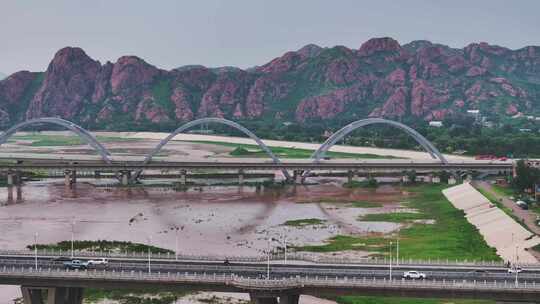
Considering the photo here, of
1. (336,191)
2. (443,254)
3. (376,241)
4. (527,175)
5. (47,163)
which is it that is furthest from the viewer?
(47,163)

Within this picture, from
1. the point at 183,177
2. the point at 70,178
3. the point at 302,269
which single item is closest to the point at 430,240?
the point at 302,269

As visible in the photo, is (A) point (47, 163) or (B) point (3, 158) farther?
(B) point (3, 158)

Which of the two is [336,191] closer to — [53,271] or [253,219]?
[253,219]

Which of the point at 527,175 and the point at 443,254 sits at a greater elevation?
the point at 527,175

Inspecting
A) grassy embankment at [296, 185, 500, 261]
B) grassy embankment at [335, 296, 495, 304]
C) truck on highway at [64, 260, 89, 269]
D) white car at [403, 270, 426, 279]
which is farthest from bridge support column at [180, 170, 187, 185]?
white car at [403, 270, 426, 279]

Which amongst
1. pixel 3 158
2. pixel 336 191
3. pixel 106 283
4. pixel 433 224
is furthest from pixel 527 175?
pixel 3 158

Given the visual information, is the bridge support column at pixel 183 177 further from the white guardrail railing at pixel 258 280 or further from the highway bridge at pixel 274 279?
the white guardrail railing at pixel 258 280

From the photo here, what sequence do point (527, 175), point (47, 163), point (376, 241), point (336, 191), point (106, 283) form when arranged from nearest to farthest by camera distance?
point (106, 283) → point (376, 241) → point (527, 175) → point (336, 191) → point (47, 163)
